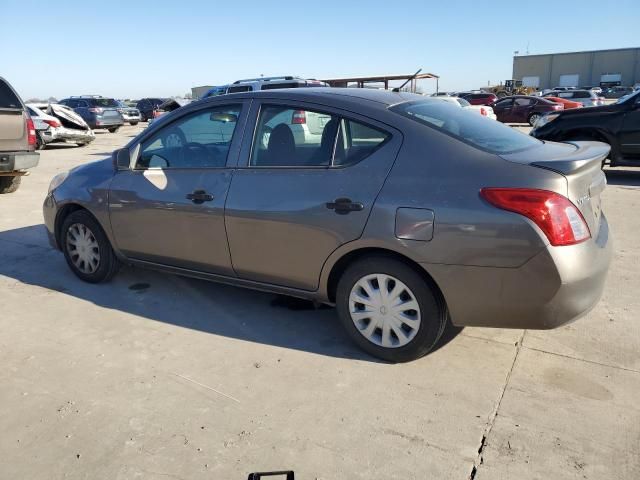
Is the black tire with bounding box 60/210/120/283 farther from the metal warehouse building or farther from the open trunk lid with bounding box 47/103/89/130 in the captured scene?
the metal warehouse building

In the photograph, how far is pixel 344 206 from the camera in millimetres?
3199

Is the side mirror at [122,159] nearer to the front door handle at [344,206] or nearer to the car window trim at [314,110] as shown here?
the car window trim at [314,110]

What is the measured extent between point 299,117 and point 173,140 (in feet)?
3.73

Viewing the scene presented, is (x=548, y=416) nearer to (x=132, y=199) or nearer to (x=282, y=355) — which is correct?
(x=282, y=355)

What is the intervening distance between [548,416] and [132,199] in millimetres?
3300

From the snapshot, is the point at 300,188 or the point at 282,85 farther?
the point at 282,85

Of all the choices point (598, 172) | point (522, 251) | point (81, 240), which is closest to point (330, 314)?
point (522, 251)

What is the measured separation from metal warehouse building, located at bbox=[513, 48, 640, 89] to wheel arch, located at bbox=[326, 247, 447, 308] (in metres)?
86.5

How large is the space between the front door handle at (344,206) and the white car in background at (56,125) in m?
15.5

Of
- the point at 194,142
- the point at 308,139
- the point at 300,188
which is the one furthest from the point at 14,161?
the point at 300,188

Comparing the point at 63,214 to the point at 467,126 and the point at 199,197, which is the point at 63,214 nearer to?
the point at 199,197

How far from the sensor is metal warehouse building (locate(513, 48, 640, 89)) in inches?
3130

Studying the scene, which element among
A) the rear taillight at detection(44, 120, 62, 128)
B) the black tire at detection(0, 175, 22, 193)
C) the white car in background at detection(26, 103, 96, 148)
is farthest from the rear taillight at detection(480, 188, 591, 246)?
the rear taillight at detection(44, 120, 62, 128)

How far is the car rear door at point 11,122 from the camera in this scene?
318 inches
